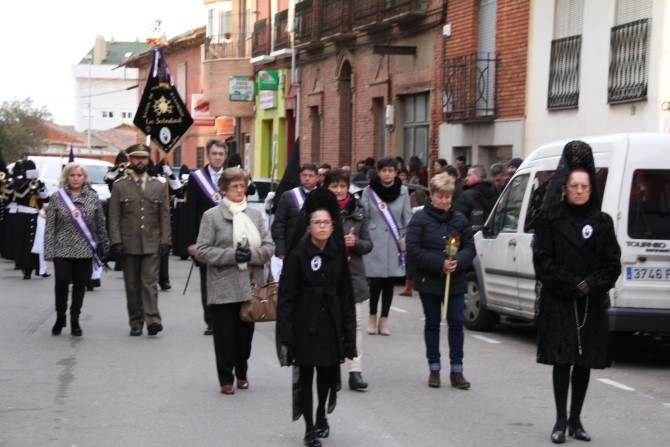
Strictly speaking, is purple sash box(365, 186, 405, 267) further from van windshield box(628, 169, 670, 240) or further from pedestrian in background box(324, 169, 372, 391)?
van windshield box(628, 169, 670, 240)

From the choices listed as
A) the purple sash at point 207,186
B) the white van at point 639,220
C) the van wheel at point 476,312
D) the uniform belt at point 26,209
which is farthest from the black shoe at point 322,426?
the uniform belt at point 26,209

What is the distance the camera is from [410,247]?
1016 cm

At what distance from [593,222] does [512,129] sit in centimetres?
1644

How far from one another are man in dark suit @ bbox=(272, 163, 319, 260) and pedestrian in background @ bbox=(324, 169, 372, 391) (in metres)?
0.60

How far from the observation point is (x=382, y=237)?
485 inches

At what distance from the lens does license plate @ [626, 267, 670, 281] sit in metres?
11.1

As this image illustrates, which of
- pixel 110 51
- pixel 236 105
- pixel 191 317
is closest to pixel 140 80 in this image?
pixel 236 105

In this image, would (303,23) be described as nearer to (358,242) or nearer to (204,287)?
(204,287)

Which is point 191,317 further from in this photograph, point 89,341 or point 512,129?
point 512,129

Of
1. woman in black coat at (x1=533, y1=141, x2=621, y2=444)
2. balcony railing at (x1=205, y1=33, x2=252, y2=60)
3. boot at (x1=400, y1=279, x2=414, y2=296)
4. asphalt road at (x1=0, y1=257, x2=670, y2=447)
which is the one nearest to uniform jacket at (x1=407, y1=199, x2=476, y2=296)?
asphalt road at (x1=0, y1=257, x2=670, y2=447)

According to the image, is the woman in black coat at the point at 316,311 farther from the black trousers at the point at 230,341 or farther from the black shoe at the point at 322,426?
the black trousers at the point at 230,341

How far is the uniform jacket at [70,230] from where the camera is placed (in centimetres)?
1274

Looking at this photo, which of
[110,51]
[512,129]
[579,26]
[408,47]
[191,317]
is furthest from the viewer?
[110,51]

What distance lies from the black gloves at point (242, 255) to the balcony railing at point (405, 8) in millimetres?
19188
